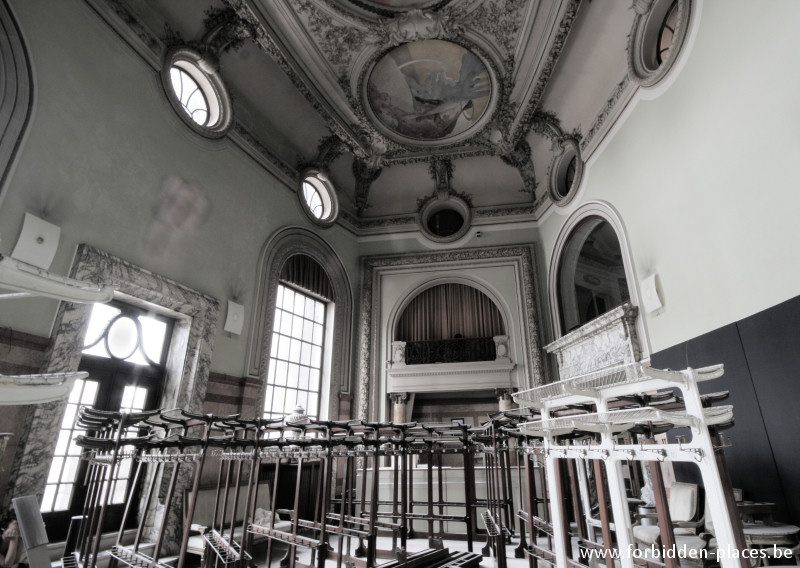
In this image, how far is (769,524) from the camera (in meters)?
3.54

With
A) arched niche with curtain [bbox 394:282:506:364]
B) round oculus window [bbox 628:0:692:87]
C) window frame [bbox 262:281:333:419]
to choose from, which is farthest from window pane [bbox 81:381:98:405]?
round oculus window [bbox 628:0:692:87]

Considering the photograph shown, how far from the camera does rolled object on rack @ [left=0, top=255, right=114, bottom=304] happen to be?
1561mm

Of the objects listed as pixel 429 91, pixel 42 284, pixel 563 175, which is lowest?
pixel 42 284

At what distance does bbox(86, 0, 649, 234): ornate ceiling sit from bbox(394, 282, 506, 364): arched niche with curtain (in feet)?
6.97

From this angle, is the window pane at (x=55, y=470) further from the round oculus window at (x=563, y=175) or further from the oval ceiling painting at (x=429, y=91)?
the round oculus window at (x=563, y=175)

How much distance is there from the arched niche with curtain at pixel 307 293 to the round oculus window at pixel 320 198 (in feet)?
2.17

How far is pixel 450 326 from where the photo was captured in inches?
436

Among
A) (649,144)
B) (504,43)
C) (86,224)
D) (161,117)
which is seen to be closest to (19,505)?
(86,224)

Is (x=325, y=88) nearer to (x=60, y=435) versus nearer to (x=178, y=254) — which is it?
(x=178, y=254)

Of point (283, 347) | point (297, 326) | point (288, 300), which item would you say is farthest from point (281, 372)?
point (288, 300)

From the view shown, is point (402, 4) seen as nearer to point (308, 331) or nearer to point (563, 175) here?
point (563, 175)

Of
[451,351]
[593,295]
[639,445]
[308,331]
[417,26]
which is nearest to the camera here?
[639,445]

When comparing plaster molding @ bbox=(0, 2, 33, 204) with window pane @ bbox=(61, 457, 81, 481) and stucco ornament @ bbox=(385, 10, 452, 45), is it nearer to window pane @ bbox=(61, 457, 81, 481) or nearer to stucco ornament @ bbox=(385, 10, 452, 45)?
window pane @ bbox=(61, 457, 81, 481)

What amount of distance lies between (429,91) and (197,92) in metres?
4.88
